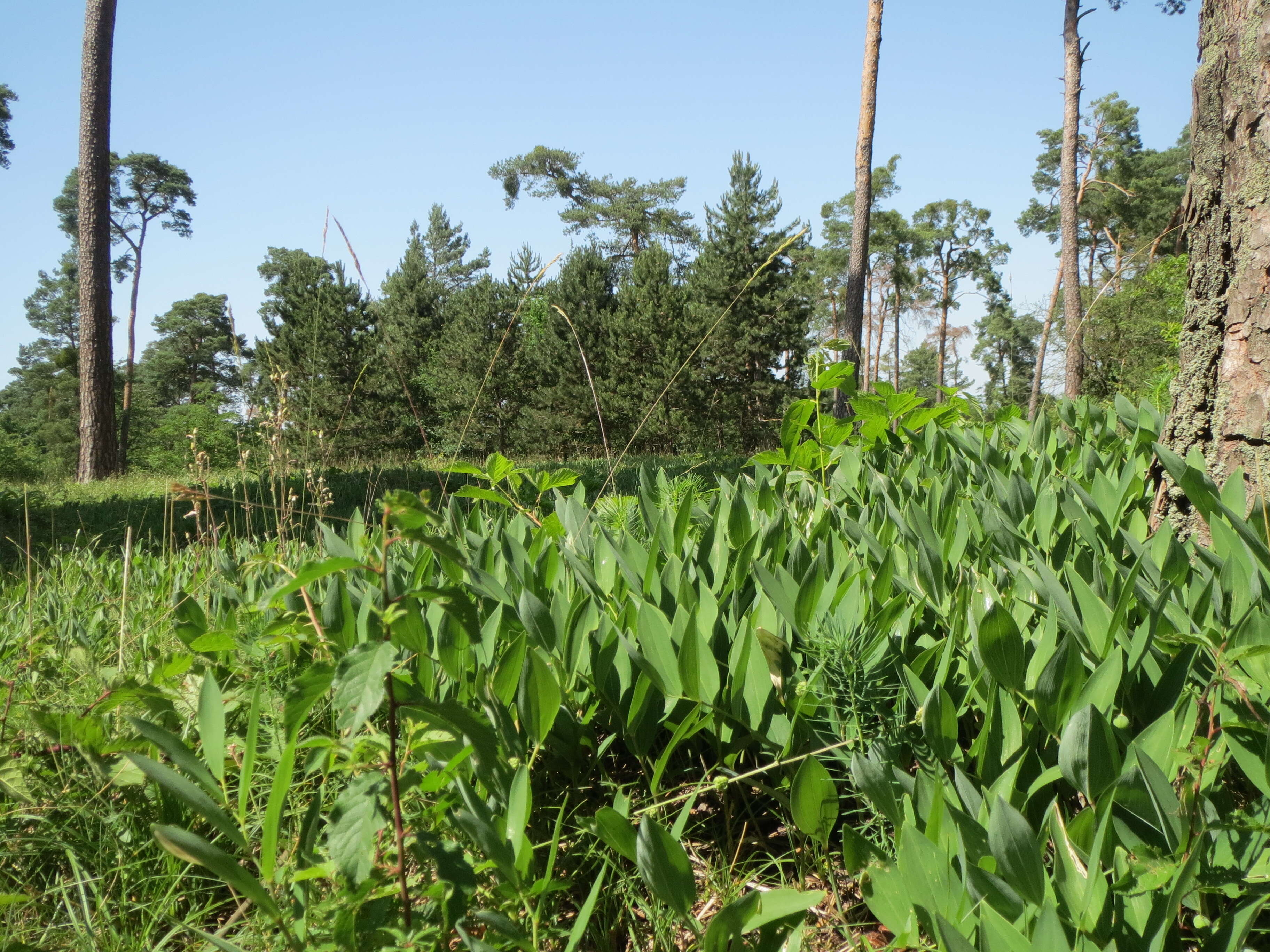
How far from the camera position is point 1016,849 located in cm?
76

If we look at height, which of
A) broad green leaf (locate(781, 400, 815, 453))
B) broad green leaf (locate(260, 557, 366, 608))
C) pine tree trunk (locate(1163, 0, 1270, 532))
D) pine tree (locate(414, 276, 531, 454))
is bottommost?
broad green leaf (locate(260, 557, 366, 608))

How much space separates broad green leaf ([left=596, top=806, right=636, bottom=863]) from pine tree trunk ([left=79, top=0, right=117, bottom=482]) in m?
12.8

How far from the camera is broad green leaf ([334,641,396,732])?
0.71 meters

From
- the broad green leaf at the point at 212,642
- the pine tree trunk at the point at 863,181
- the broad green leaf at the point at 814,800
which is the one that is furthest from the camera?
the pine tree trunk at the point at 863,181

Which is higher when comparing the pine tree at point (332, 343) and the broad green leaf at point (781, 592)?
the pine tree at point (332, 343)

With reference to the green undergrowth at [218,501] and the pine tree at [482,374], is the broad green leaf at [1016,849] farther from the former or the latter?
the pine tree at [482,374]

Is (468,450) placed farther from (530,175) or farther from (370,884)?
(370,884)

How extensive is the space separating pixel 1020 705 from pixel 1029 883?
0.44m

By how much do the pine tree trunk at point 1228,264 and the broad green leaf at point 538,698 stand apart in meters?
1.58

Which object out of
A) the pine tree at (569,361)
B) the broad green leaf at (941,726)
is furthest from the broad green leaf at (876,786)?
the pine tree at (569,361)

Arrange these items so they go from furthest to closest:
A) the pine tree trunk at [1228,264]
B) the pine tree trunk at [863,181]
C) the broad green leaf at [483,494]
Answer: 1. the pine tree trunk at [863,181]
2. the broad green leaf at [483,494]
3. the pine tree trunk at [1228,264]

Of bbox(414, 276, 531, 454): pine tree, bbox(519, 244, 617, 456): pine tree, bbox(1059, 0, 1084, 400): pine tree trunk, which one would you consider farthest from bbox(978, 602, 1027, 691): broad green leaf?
bbox(519, 244, 617, 456): pine tree

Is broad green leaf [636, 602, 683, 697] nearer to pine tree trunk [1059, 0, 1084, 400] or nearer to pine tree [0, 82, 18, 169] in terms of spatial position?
pine tree trunk [1059, 0, 1084, 400]

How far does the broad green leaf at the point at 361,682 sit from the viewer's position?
707 millimetres
